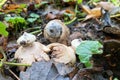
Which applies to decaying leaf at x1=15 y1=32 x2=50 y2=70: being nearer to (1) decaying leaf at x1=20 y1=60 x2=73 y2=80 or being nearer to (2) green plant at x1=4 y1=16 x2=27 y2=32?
(1) decaying leaf at x1=20 y1=60 x2=73 y2=80

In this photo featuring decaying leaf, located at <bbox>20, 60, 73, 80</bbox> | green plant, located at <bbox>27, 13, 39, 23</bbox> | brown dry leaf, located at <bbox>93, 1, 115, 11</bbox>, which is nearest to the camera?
decaying leaf, located at <bbox>20, 60, 73, 80</bbox>

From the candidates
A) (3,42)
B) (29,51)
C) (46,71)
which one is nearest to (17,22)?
(3,42)

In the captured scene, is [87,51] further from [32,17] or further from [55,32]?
[32,17]

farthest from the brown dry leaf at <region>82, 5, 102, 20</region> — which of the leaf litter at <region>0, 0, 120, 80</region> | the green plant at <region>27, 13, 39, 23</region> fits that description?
the green plant at <region>27, 13, 39, 23</region>

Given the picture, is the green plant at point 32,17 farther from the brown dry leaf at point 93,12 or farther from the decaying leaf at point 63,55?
the decaying leaf at point 63,55

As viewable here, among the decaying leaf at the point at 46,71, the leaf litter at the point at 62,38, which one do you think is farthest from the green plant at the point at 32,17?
the decaying leaf at the point at 46,71

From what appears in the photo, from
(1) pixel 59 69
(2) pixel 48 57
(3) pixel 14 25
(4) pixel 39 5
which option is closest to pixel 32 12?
(4) pixel 39 5

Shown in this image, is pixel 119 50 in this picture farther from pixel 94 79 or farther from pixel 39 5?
pixel 39 5
